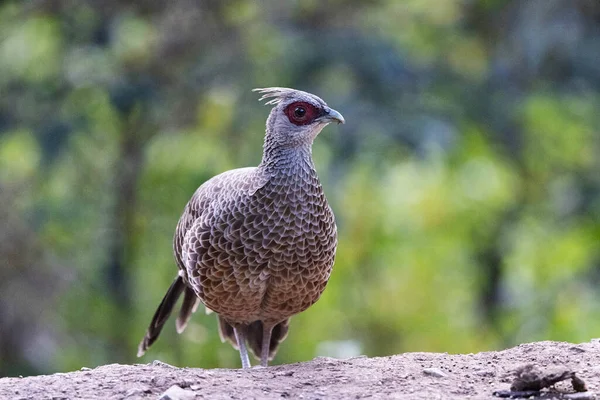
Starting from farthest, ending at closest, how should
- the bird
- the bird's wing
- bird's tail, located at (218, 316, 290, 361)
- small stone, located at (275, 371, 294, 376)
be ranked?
bird's tail, located at (218, 316, 290, 361) → the bird's wing → the bird → small stone, located at (275, 371, 294, 376)

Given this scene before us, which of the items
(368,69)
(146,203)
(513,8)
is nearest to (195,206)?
(368,69)

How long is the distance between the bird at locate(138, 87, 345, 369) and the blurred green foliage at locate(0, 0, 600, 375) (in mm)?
1925

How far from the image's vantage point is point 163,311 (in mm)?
5867

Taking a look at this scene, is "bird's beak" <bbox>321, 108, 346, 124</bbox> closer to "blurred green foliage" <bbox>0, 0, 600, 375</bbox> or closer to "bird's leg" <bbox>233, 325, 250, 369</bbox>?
"bird's leg" <bbox>233, 325, 250, 369</bbox>

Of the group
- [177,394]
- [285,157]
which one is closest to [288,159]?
[285,157]

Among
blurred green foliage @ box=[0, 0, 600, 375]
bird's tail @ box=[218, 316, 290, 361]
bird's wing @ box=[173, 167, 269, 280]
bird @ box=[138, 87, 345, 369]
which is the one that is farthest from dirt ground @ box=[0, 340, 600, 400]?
blurred green foliage @ box=[0, 0, 600, 375]

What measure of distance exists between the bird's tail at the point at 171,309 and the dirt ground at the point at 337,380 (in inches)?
50.2

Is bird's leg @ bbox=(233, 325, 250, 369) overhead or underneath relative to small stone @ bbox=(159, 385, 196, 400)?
overhead

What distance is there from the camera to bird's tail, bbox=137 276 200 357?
19.2ft

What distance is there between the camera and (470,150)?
399 inches

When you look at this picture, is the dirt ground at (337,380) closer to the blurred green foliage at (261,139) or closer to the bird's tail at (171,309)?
the bird's tail at (171,309)

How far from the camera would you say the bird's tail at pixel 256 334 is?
229 inches

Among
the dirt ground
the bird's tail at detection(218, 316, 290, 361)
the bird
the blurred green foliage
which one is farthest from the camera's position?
the blurred green foliage

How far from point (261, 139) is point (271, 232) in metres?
3.36
